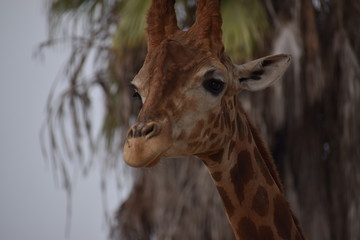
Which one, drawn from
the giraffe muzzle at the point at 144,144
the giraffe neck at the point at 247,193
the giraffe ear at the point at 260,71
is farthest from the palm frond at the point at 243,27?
the giraffe muzzle at the point at 144,144

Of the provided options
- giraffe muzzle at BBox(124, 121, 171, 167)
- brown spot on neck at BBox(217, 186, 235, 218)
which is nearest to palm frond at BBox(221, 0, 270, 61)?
brown spot on neck at BBox(217, 186, 235, 218)

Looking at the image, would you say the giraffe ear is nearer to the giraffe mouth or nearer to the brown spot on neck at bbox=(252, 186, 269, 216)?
the brown spot on neck at bbox=(252, 186, 269, 216)

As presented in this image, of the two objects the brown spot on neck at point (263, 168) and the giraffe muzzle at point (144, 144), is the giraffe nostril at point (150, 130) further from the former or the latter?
Answer: the brown spot on neck at point (263, 168)

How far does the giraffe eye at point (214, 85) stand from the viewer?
11.0ft

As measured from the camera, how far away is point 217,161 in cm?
351

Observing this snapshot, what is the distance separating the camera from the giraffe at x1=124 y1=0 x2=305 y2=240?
3230mm

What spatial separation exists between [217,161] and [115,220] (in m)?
7.22

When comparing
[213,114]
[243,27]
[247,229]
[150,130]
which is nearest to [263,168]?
[247,229]

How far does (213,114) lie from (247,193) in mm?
430

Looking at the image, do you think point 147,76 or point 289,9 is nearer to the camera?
point 147,76

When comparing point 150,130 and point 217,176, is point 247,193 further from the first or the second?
point 150,130

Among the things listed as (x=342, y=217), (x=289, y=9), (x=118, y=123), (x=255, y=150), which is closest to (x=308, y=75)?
(x=289, y=9)

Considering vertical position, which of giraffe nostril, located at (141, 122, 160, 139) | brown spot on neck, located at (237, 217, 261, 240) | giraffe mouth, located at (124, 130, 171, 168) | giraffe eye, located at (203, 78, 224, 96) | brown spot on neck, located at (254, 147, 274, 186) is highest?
giraffe eye, located at (203, 78, 224, 96)

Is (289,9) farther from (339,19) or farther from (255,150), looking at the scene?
(255,150)
